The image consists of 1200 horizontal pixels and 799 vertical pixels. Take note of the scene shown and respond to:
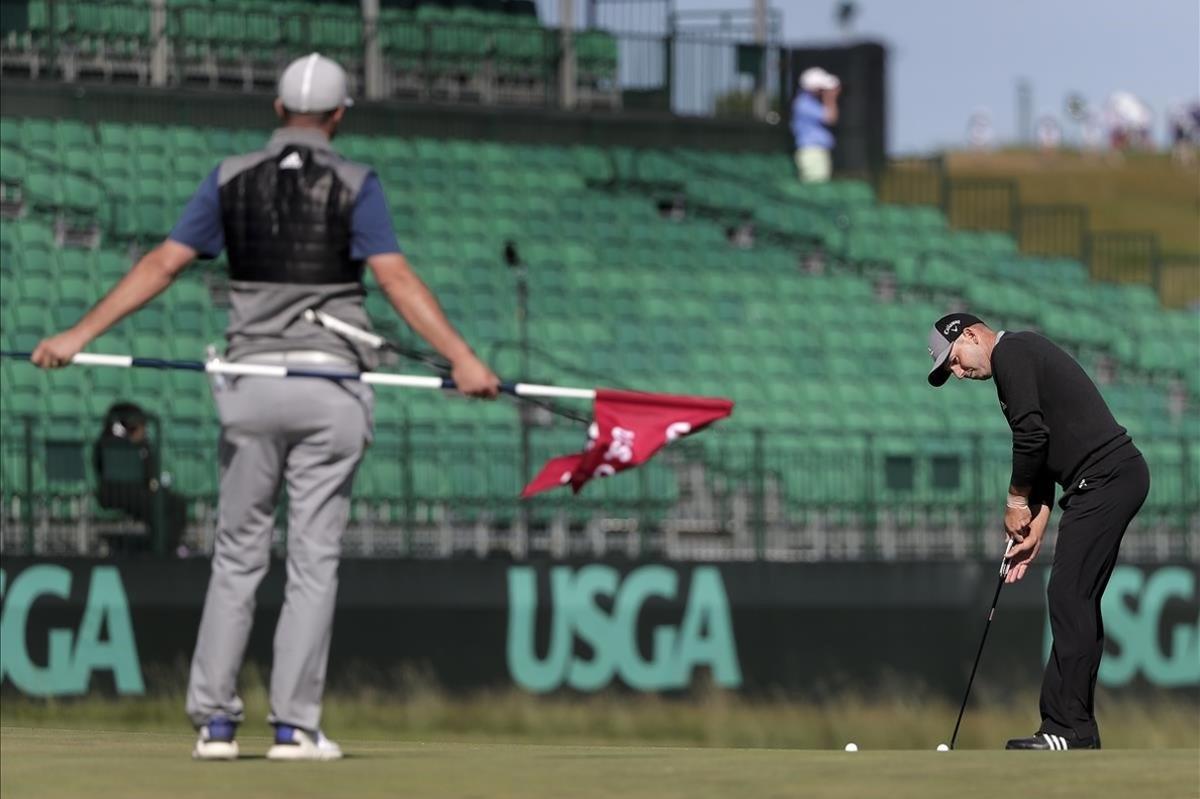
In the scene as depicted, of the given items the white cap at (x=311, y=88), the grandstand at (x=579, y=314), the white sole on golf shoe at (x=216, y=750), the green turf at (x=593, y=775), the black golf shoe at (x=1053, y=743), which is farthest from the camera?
the grandstand at (x=579, y=314)

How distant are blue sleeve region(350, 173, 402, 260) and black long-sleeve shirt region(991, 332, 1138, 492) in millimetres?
2919

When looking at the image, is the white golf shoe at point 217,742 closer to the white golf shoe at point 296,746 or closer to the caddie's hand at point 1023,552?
the white golf shoe at point 296,746

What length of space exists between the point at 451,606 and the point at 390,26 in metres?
11.2

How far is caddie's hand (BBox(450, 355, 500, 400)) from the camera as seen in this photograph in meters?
7.75

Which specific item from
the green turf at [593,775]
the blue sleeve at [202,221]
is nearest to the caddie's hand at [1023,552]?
the green turf at [593,775]

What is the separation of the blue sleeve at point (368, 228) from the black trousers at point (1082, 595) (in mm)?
3349

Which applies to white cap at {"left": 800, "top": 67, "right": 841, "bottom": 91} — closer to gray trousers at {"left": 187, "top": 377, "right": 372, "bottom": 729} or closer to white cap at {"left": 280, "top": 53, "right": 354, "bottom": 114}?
white cap at {"left": 280, "top": 53, "right": 354, "bottom": 114}

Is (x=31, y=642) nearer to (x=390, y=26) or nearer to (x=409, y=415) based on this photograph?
(x=409, y=415)

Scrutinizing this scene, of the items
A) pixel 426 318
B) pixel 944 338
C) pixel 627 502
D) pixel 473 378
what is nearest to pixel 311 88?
pixel 426 318

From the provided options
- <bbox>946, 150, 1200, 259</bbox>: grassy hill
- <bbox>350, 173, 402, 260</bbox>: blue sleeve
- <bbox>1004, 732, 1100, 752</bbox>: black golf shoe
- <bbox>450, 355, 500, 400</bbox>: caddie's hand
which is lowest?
<bbox>1004, 732, 1100, 752</bbox>: black golf shoe

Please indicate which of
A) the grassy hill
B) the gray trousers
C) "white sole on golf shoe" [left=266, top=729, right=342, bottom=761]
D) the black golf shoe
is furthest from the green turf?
the grassy hill

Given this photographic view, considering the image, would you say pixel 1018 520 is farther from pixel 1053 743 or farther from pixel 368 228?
pixel 368 228

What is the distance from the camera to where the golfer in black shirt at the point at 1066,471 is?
970 cm

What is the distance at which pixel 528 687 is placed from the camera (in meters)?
18.3
